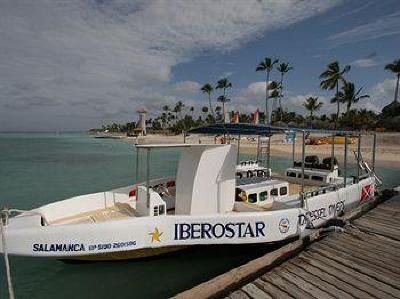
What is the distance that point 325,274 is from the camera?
7066 millimetres

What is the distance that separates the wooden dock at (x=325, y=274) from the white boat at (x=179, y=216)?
152 centimetres

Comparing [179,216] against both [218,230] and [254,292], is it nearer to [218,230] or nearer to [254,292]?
[218,230]

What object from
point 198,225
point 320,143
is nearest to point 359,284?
point 198,225

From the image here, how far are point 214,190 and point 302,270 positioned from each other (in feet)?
13.6

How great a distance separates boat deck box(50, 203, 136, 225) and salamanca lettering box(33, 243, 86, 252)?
174 centimetres

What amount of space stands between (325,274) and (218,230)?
3.19 m

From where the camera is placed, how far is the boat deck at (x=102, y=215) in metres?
10.2

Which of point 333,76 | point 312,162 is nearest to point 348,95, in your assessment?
point 333,76

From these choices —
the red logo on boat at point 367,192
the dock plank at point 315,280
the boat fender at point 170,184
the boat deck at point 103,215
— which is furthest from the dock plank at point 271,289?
the red logo on boat at point 367,192

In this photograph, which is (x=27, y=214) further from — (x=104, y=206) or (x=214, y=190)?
(x=214, y=190)

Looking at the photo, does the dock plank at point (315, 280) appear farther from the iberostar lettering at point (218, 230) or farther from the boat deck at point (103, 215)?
the boat deck at point (103, 215)

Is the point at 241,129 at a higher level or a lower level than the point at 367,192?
higher

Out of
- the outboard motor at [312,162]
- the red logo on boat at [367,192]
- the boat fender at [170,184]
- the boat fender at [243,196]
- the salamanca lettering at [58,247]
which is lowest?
the red logo on boat at [367,192]

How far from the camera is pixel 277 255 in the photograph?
8125 millimetres
